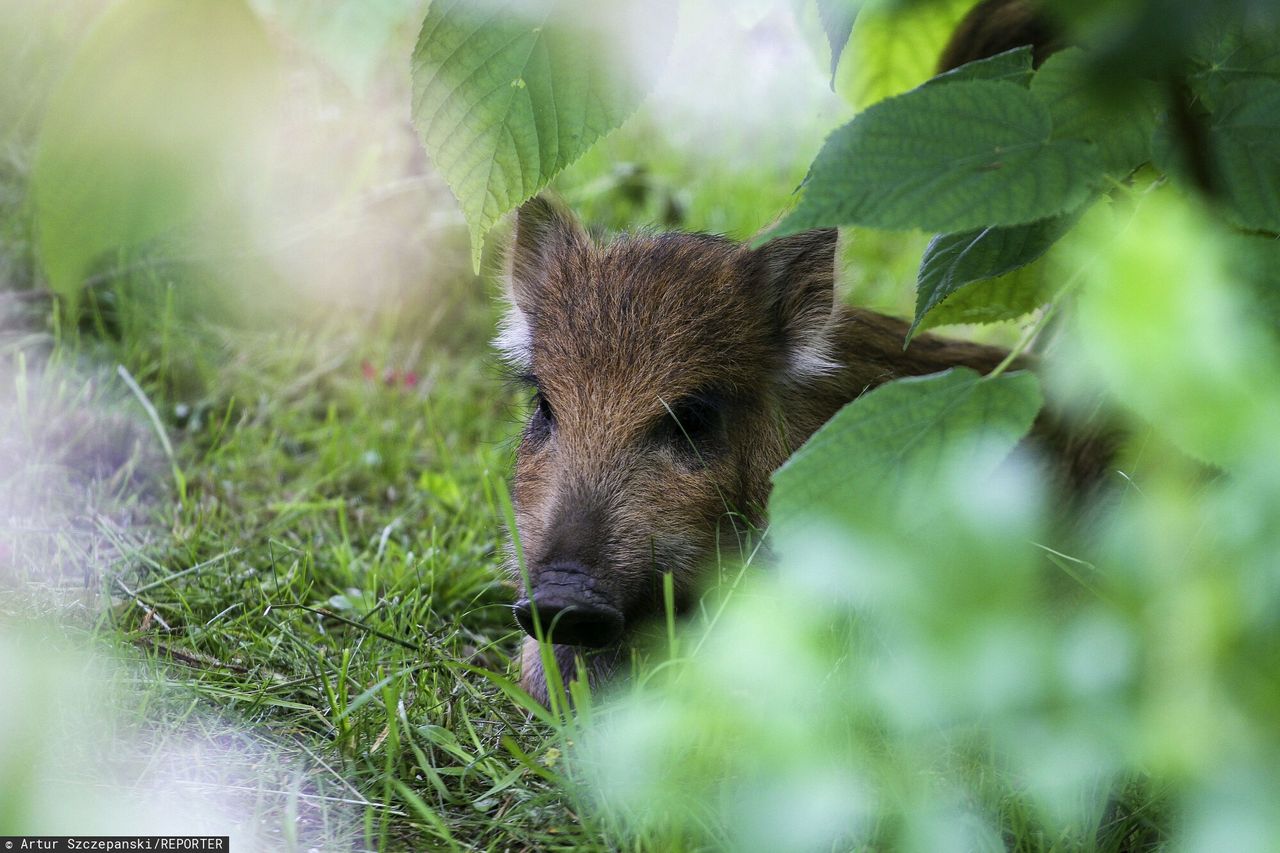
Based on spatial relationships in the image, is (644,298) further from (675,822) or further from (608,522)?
(675,822)

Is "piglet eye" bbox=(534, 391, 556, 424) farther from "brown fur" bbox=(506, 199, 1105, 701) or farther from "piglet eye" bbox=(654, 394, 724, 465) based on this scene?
"piglet eye" bbox=(654, 394, 724, 465)

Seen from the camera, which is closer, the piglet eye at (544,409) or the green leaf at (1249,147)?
the green leaf at (1249,147)

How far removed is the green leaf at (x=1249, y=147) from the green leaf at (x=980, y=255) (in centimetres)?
31

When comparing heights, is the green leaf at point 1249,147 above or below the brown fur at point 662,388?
above

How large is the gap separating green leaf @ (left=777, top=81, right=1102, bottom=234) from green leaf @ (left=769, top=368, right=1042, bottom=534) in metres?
0.20

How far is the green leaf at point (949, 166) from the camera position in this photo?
152 cm

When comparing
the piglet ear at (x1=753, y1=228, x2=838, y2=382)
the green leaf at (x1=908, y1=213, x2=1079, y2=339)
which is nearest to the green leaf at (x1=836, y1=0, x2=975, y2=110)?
the piglet ear at (x1=753, y1=228, x2=838, y2=382)

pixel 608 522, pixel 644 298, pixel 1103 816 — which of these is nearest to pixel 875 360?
pixel 644 298

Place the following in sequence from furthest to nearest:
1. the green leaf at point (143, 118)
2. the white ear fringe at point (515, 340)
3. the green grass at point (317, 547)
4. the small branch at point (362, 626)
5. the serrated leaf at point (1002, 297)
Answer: the white ear fringe at point (515, 340) → the small branch at point (362, 626) → the green grass at point (317, 547) → the serrated leaf at point (1002, 297) → the green leaf at point (143, 118)

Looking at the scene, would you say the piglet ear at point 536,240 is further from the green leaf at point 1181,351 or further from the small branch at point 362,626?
the green leaf at point 1181,351

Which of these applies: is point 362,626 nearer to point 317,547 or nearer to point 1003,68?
point 317,547

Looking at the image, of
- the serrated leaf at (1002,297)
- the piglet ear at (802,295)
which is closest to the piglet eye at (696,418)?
the piglet ear at (802,295)

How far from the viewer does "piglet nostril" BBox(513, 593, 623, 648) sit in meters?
2.77

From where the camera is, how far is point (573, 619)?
110 inches
